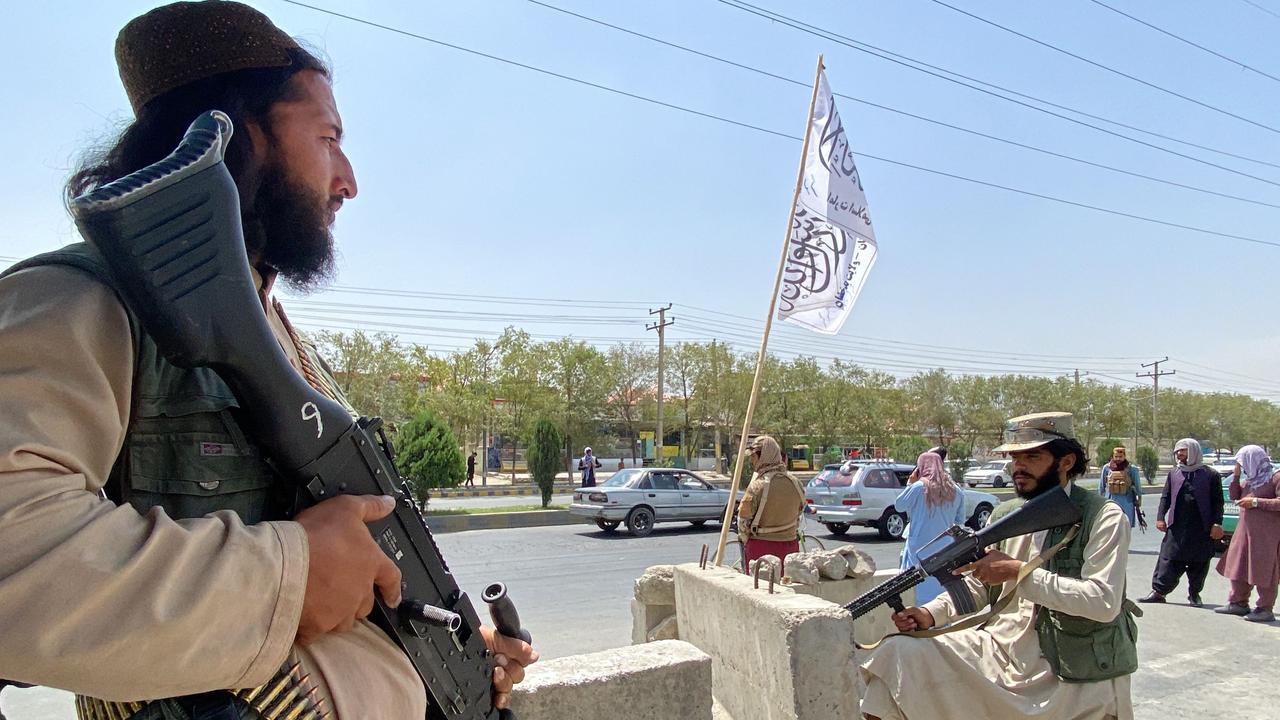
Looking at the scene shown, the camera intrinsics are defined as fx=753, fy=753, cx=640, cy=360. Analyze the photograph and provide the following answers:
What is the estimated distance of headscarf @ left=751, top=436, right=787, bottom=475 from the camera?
22.7 ft

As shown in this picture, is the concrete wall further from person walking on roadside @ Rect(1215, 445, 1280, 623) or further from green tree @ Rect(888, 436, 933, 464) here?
green tree @ Rect(888, 436, 933, 464)

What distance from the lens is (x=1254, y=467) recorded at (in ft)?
24.3

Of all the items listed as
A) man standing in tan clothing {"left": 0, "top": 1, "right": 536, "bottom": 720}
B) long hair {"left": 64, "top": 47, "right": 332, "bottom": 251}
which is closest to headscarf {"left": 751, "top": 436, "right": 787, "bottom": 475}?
man standing in tan clothing {"left": 0, "top": 1, "right": 536, "bottom": 720}

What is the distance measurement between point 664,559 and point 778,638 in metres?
8.84

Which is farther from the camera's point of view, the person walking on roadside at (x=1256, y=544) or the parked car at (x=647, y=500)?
the parked car at (x=647, y=500)

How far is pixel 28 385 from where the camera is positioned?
769mm

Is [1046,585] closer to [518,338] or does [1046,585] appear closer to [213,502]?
[213,502]

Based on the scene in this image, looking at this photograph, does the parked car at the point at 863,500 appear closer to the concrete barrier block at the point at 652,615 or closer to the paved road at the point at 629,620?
the paved road at the point at 629,620

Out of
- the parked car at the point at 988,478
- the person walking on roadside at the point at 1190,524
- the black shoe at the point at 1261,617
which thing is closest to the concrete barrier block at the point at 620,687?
the black shoe at the point at 1261,617

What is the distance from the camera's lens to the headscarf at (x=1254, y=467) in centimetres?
730

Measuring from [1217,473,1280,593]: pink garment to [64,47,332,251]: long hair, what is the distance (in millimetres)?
8958

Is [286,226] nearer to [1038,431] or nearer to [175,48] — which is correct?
[175,48]

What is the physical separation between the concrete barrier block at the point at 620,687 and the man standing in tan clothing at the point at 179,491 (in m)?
1.23

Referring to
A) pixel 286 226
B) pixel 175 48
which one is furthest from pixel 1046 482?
pixel 175 48
